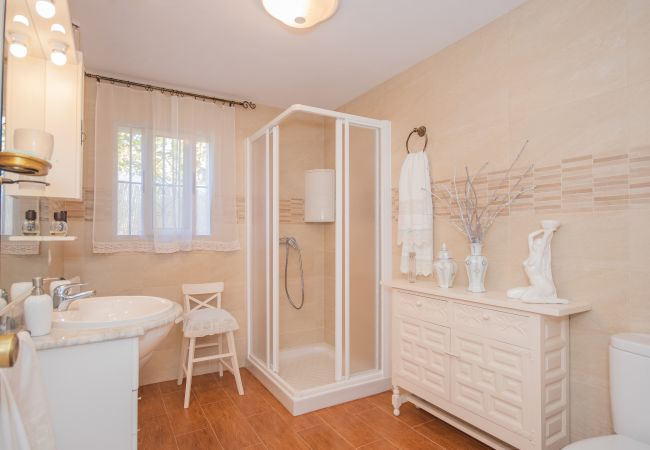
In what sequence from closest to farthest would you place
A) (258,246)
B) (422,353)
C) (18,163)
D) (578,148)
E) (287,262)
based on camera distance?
1. (18,163)
2. (578,148)
3. (422,353)
4. (258,246)
5. (287,262)

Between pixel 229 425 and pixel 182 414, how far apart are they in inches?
15.2

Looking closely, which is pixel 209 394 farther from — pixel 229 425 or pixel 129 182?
pixel 129 182

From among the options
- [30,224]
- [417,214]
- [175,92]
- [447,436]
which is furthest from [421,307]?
[175,92]

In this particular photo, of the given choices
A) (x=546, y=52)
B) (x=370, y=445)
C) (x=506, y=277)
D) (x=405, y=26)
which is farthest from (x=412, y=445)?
(x=405, y=26)

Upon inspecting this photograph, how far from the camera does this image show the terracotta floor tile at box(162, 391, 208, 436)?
7.62ft

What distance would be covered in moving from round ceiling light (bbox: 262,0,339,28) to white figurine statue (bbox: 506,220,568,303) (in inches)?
61.1

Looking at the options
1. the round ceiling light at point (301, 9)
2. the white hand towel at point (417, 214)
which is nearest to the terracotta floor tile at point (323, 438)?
the white hand towel at point (417, 214)

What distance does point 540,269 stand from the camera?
5.99 feet

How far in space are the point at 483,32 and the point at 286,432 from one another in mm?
2750

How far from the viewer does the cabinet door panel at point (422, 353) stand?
2127 millimetres

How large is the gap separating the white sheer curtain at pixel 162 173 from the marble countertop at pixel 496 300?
1703mm

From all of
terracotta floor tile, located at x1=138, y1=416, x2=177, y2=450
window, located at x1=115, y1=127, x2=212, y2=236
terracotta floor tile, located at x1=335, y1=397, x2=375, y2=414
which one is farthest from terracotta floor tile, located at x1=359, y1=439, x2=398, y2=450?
window, located at x1=115, y1=127, x2=212, y2=236

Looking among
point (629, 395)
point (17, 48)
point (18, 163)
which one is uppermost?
point (17, 48)

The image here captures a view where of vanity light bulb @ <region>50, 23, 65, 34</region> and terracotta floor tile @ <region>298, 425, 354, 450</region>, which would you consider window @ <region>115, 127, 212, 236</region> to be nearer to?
vanity light bulb @ <region>50, 23, 65, 34</region>
